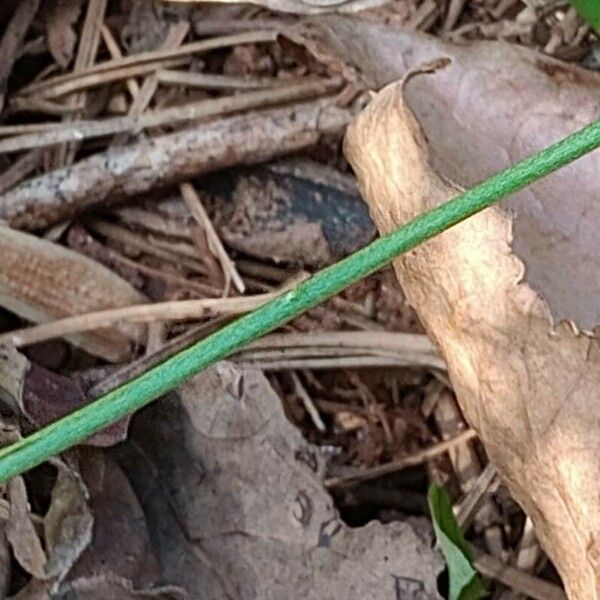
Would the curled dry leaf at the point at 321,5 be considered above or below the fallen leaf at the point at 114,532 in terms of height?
above

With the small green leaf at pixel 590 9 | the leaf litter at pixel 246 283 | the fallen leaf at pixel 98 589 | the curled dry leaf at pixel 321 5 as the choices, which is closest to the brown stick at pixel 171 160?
the leaf litter at pixel 246 283

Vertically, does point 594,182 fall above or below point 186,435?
above

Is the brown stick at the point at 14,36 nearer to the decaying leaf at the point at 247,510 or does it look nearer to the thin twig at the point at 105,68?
the thin twig at the point at 105,68

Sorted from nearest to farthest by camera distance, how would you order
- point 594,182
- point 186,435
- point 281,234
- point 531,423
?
point 531,423
point 594,182
point 186,435
point 281,234

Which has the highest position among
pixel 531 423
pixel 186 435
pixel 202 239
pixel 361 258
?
pixel 361 258

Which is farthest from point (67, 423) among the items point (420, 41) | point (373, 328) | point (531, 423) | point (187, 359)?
point (420, 41)

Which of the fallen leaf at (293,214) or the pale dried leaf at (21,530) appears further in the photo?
the fallen leaf at (293,214)

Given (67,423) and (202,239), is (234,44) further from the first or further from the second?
(67,423)
